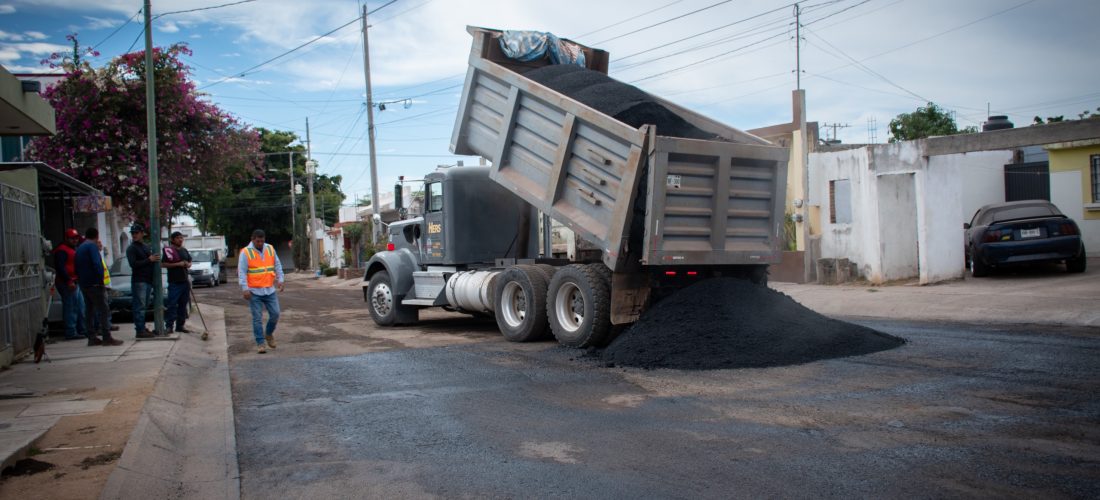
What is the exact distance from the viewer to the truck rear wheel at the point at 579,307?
31.5 ft

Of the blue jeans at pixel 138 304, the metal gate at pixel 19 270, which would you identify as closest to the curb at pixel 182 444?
the metal gate at pixel 19 270

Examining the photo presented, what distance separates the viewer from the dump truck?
29.6ft

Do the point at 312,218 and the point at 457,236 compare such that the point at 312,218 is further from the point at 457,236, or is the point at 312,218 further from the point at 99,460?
the point at 99,460

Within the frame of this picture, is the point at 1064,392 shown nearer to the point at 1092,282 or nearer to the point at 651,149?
the point at 651,149

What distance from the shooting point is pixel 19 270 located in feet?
33.7

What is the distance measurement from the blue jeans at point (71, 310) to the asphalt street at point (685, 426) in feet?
15.3

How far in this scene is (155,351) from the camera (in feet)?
35.2

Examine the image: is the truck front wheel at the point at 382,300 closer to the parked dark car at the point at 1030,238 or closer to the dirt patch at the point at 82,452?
the dirt patch at the point at 82,452

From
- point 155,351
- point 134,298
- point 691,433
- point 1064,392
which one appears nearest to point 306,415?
point 691,433

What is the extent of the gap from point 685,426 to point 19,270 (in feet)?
28.9

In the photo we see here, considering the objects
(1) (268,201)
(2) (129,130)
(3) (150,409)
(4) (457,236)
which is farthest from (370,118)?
(1) (268,201)

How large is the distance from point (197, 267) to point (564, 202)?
92.3ft

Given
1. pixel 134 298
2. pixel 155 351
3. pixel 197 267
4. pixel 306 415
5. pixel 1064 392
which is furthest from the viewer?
pixel 197 267

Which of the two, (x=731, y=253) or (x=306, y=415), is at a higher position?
(x=731, y=253)
